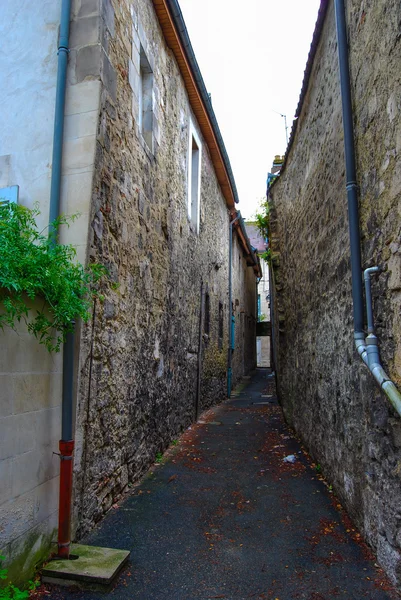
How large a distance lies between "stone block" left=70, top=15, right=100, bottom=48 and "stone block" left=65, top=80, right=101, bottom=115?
0.39 meters

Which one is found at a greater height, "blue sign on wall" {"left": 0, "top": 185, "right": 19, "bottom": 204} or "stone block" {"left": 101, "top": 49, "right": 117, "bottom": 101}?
"stone block" {"left": 101, "top": 49, "right": 117, "bottom": 101}

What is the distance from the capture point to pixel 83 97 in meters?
3.55

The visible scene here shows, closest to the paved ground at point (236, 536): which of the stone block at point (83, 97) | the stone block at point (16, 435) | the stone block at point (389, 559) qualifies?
the stone block at point (389, 559)

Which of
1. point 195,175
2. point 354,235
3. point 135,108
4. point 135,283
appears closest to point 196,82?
point 195,175

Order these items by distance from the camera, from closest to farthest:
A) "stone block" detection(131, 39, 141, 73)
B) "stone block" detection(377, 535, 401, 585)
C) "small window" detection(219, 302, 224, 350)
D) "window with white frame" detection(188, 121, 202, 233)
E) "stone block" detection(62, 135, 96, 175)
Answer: "stone block" detection(377, 535, 401, 585)
"stone block" detection(62, 135, 96, 175)
"stone block" detection(131, 39, 141, 73)
"window with white frame" detection(188, 121, 202, 233)
"small window" detection(219, 302, 224, 350)

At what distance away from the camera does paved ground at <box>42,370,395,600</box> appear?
2.65m

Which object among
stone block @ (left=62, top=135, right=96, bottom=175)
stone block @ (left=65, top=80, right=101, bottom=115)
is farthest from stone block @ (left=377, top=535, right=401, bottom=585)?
stone block @ (left=65, top=80, right=101, bottom=115)

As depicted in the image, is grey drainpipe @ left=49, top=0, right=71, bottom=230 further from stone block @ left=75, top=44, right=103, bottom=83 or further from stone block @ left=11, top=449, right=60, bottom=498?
stone block @ left=11, top=449, right=60, bottom=498

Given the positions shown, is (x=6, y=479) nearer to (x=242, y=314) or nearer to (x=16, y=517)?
(x=16, y=517)

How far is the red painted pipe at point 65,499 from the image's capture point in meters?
2.86

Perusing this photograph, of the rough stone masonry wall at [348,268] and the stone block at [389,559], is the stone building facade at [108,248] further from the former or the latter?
the stone block at [389,559]

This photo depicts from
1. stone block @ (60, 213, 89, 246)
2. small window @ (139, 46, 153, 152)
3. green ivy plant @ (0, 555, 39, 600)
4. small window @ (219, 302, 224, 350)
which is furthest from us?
small window @ (219, 302, 224, 350)

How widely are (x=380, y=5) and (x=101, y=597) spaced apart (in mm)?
4016

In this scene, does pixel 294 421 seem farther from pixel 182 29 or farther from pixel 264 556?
pixel 182 29
